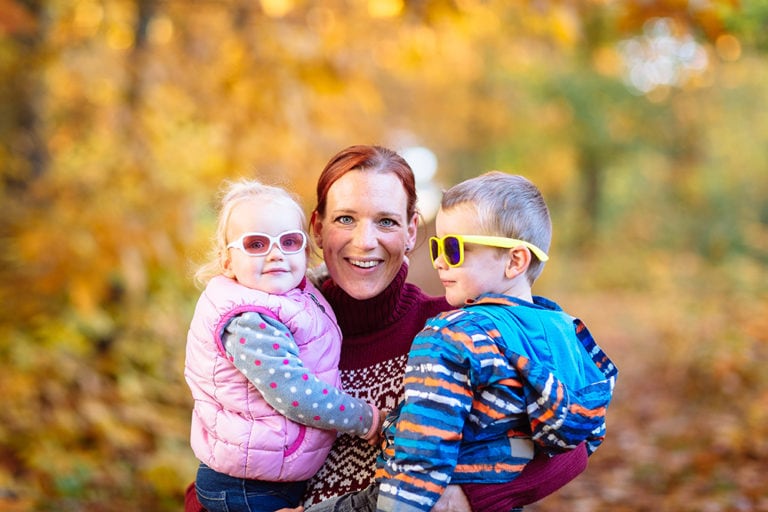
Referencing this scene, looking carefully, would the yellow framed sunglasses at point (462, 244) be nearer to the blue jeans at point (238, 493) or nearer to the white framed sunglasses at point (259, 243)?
the white framed sunglasses at point (259, 243)

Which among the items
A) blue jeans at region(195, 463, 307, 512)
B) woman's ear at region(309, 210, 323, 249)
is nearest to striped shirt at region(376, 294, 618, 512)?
blue jeans at region(195, 463, 307, 512)

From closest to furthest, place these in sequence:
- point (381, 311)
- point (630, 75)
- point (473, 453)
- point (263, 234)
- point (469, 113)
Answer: point (473, 453), point (263, 234), point (381, 311), point (630, 75), point (469, 113)

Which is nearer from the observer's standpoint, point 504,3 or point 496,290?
point 496,290

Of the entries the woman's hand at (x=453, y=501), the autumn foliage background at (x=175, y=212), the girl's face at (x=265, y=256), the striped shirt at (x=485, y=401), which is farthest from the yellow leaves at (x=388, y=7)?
the woman's hand at (x=453, y=501)

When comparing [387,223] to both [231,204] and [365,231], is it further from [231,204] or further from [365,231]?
[231,204]

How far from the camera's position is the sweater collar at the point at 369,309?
2.74 m

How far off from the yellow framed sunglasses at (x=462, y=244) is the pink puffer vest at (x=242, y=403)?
0.44 meters

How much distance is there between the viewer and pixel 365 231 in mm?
2629

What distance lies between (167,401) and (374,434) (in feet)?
19.2

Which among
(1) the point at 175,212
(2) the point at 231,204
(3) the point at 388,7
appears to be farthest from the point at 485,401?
(1) the point at 175,212

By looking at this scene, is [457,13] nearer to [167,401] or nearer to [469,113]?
[167,401]

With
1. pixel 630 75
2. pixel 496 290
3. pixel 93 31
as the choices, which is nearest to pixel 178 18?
pixel 93 31

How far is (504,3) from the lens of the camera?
6.49 metres

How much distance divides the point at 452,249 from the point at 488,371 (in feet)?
1.18
